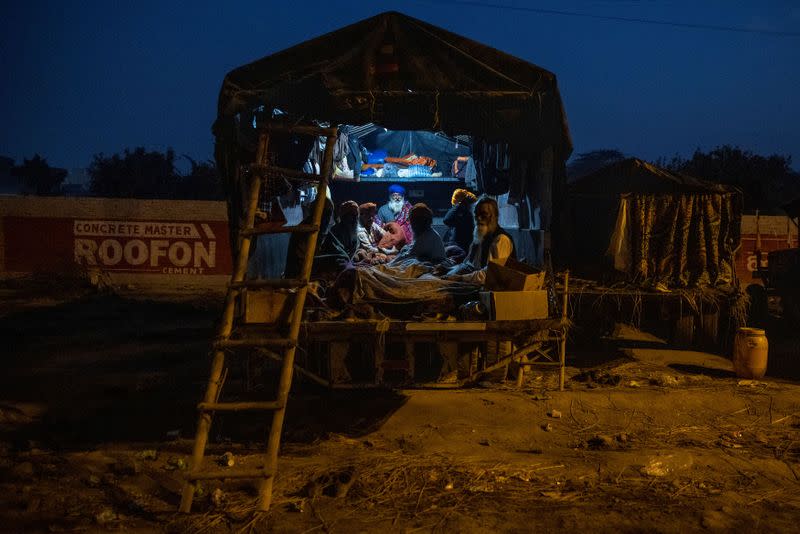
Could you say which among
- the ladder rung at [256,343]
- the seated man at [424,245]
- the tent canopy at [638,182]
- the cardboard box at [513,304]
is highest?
the tent canopy at [638,182]

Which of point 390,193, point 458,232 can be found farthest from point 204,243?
point 458,232

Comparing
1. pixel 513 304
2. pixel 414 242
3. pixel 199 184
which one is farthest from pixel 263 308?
pixel 199 184

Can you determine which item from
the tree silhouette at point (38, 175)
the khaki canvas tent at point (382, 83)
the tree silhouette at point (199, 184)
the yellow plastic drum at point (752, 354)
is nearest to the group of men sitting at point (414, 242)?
the khaki canvas tent at point (382, 83)

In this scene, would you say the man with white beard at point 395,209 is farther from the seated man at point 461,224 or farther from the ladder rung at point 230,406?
the ladder rung at point 230,406

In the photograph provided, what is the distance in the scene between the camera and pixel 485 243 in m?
7.68

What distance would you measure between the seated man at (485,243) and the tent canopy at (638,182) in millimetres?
4507

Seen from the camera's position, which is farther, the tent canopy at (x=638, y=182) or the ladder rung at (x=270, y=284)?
the tent canopy at (x=638, y=182)

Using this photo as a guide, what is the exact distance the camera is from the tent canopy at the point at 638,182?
11.1 meters

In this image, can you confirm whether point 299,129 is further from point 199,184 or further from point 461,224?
point 199,184

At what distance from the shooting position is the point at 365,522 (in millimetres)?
3943

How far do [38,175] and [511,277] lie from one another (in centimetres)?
3120

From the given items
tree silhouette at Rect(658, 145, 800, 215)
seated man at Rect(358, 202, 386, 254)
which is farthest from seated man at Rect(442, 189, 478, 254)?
tree silhouette at Rect(658, 145, 800, 215)

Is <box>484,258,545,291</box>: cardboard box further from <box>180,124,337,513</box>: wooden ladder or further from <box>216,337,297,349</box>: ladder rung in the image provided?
<box>216,337,297,349</box>: ladder rung

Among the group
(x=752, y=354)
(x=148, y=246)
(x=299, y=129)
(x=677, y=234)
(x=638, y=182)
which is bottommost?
(x=752, y=354)
